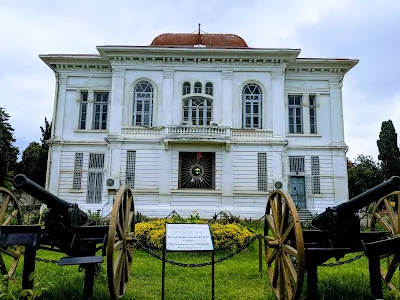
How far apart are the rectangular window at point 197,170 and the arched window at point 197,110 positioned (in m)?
1.97

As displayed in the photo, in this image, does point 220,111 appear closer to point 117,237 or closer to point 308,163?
point 308,163

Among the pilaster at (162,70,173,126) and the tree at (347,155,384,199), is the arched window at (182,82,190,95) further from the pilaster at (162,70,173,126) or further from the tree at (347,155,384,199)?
the tree at (347,155,384,199)

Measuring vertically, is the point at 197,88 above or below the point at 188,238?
above

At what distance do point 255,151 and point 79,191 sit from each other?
10399mm

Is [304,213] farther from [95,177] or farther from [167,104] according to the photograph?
[95,177]

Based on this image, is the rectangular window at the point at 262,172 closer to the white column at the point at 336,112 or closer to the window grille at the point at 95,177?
the white column at the point at 336,112

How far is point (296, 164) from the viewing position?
2203 centimetres

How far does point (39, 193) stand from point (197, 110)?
16703 mm

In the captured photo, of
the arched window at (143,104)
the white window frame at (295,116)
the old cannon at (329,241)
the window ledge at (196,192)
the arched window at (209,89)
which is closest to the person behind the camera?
the old cannon at (329,241)

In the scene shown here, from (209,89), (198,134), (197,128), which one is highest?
(209,89)

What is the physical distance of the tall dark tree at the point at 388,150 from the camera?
3159cm

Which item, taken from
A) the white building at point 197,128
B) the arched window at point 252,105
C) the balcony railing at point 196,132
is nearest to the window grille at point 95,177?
the white building at point 197,128

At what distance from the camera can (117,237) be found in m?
5.82

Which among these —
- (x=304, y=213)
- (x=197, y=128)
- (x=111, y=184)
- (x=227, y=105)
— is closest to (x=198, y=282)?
(x=197, y=128)
